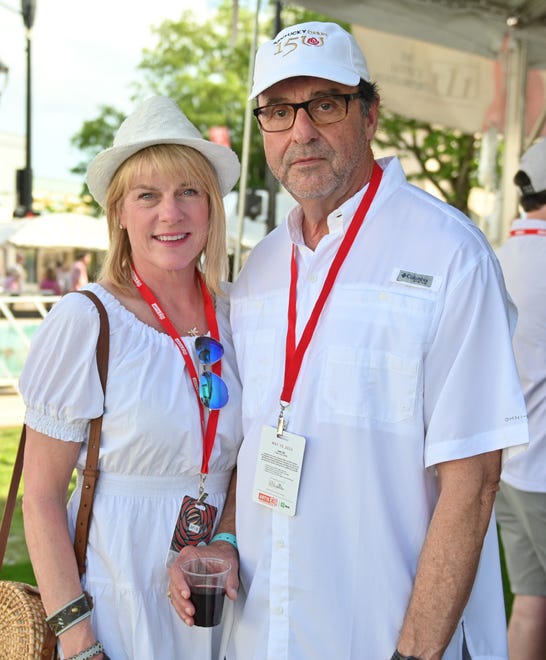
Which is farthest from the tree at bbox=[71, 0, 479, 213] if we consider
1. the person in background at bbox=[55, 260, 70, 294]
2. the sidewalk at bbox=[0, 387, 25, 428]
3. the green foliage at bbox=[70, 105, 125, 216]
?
the sidewalk at bbox=[0, 387, 25, 428]

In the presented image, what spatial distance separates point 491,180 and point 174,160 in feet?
14.3

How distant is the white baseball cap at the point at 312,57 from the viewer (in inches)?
77.9

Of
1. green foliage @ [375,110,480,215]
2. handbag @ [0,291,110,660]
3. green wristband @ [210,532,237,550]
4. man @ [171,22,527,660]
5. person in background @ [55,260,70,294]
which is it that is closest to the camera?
man @ [171,22,527,660]

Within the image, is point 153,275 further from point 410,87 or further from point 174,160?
point 410,87

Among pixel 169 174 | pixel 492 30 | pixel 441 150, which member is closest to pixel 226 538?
pixel 169 174

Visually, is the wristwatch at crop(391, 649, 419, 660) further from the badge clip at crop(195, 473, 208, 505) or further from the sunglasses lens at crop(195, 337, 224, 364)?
the sunglasses lens at crop(195, 337, 224, 364)

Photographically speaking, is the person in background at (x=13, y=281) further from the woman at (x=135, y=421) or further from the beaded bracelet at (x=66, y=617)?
the beaded bracelet at (x=66, y=617)

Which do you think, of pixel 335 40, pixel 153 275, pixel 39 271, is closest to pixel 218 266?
pixel 153 275

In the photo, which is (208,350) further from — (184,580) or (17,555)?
(17,555)

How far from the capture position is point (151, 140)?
2.27m

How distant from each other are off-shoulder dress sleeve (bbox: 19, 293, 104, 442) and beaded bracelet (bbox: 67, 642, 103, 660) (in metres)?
0.53

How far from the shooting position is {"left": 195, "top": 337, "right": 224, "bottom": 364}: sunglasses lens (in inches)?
88.9

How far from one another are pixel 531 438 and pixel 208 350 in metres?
1.42

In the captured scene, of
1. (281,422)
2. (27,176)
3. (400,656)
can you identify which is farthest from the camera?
(27,176)
